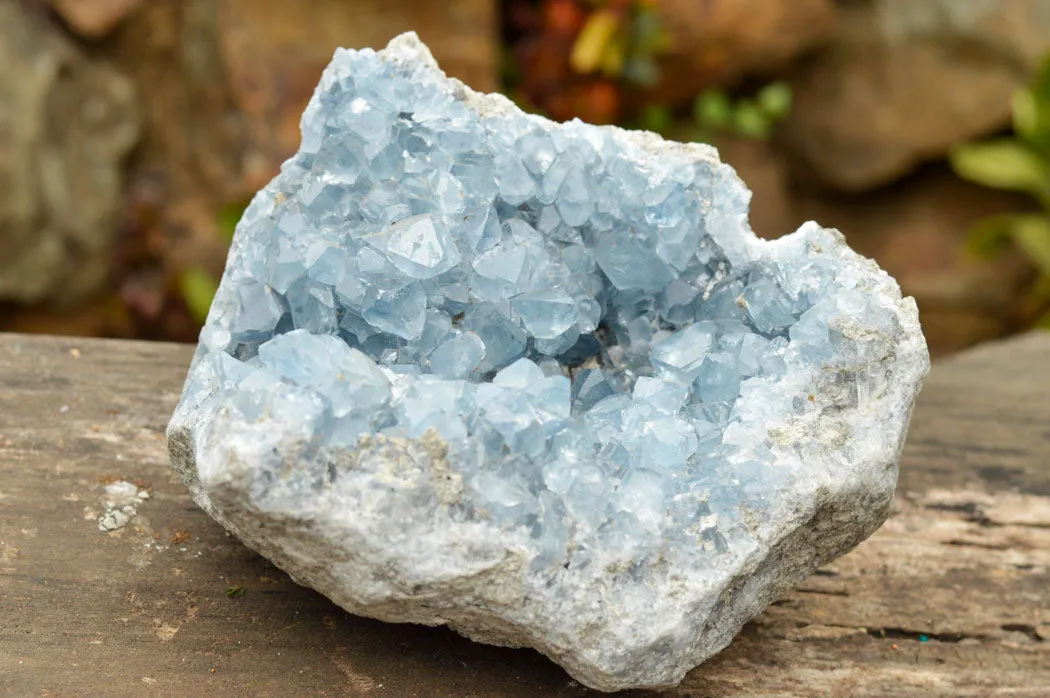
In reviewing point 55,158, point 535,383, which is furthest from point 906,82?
point 535,383

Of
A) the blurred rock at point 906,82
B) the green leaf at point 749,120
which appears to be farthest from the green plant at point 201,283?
the blurred rock at point 906,82

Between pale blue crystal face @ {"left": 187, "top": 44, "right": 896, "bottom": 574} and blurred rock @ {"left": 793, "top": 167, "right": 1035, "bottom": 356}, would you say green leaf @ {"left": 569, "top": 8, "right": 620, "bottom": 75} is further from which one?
pale blue crystal face @ {"left": 187, "top": 44, "right": 896, "bottom": 574}

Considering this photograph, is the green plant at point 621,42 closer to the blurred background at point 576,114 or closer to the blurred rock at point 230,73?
the blurred background at point 576,114

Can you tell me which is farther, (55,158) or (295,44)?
(55,158)

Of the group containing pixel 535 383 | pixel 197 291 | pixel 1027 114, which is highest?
pixel 535 383

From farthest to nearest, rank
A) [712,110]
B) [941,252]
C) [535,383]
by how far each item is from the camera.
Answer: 1. [941,252]
2. [712,110]
3. [535,383]

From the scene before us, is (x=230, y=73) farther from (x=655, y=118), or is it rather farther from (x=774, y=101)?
(x=774, y=101)
